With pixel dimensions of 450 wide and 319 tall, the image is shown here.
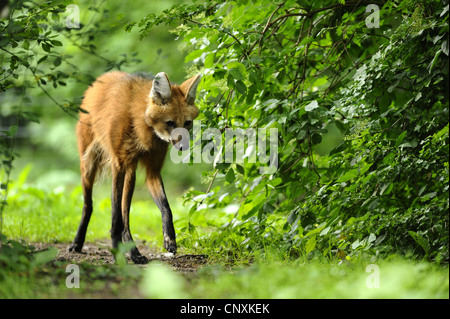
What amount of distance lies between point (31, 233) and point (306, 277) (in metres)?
3.87

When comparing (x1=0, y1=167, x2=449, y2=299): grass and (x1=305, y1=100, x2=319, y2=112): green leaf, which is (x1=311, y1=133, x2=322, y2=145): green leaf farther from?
(x1=0, y1=167, x2=449, y2=299): grass

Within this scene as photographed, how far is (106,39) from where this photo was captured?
1027 centimetres

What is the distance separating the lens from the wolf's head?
4441 millimetres

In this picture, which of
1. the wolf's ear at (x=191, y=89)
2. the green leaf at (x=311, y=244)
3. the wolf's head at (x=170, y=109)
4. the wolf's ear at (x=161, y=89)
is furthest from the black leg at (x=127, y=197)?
the green leaf at (x=311, y=244)

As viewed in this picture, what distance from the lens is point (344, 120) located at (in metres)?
3.56

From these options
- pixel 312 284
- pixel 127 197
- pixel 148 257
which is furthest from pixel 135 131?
pixel 312 284

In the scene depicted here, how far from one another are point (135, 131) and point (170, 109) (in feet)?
1.38

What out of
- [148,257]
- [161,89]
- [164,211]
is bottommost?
A: [148,257]

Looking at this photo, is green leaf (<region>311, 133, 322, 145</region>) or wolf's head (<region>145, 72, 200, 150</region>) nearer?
green leaf (<region>311, 133, 322, 145</region>)

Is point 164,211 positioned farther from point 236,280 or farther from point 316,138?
point 236,280

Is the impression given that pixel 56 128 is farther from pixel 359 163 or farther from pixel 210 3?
pixel 359 163

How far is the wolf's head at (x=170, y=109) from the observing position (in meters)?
4.44

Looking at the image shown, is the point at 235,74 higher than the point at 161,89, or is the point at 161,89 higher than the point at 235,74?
the point at 161,89

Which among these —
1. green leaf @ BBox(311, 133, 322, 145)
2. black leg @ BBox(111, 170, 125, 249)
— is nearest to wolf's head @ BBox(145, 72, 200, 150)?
black leg @ BBox(111, 170, 125, 249)
